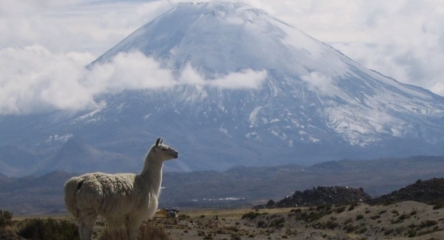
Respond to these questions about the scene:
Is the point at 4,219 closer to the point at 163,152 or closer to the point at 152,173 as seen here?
the point at 152,173

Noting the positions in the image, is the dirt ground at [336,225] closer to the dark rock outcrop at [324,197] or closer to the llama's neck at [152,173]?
the llama's neck at [152,173]

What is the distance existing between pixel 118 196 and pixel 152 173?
50.9 inches

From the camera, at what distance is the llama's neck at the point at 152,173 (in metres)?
19.7

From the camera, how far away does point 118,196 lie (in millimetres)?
18844

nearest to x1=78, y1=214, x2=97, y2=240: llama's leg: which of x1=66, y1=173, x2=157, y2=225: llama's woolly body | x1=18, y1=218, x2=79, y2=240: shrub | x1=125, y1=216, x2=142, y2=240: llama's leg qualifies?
x1=66, y1=173, x2=157, y2=225: llama's woolly body

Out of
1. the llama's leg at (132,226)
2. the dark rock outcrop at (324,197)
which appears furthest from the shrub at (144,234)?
the dark rock outcrop at (324,197)

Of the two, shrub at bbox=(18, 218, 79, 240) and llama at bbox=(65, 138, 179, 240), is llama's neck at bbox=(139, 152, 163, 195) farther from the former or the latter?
shrub at bbox=(18, 218, 79, 240)

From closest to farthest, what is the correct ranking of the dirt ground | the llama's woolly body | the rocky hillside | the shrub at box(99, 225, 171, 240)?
the llama's woolly body < the shrub at box(99, 225, 171, 240) < the dirt ground < the rocky hillside

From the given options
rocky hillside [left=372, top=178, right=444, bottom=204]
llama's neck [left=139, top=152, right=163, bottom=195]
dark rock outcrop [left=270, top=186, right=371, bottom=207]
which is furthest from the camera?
dark rock outcrop [left=270, top=186, right=371, bottom=207]

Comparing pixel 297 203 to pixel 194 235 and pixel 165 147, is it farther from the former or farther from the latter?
pixel 165 147

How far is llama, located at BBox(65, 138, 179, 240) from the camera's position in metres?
18.5

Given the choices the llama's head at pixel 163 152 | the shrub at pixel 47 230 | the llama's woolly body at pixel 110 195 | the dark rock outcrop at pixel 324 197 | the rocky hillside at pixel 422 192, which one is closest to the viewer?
the llama's woolly body at pixel 110 195

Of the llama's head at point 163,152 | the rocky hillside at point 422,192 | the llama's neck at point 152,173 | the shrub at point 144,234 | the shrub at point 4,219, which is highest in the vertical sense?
the rocky hillside at point 422,192

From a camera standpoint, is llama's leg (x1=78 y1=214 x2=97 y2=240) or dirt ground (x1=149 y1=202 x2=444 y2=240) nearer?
llama's leg (x1=78 y1=214 x2=97 y2=240)
